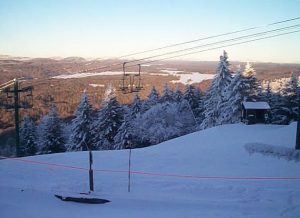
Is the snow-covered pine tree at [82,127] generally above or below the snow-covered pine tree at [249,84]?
below

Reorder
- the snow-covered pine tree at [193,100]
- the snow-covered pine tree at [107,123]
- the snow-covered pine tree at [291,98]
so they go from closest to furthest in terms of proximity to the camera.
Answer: the snow-covered pine tree at [291,98] < the snow-covered pine tree at [107,123] < the snow-covered pine tree at [193,100]

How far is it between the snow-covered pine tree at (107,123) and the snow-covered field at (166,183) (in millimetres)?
23909

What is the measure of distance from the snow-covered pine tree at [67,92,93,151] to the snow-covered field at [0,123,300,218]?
2447 centimetres

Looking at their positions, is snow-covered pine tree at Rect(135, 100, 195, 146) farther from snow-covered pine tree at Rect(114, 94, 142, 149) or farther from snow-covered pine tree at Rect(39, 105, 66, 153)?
snow-covered pine tree at Rect(39, 105, 66, 153)

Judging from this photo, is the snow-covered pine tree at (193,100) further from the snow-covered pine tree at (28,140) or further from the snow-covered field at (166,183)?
the snow-covered field at (166,183)

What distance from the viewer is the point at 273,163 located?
18.3 m

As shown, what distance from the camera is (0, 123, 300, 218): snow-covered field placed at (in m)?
11.4

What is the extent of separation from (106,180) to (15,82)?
12.5 metres

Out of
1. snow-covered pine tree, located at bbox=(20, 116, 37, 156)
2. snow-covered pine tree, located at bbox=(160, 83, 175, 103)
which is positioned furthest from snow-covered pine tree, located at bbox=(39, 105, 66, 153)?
snow-covered pine tree, located at bbox=(160, 83, 175, 103)

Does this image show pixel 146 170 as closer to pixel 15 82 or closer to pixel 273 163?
pixel 273 163

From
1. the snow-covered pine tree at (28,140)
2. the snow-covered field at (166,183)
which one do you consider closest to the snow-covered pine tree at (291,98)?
the snow-covered field at (166,183)

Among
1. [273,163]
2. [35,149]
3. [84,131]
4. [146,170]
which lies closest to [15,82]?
[146,170]

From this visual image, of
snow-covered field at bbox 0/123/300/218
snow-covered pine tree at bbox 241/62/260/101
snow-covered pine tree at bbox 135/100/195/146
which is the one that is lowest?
snow-covered pine tree at bbox 135/100/195/146

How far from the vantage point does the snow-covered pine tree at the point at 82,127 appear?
4638 centimetres
